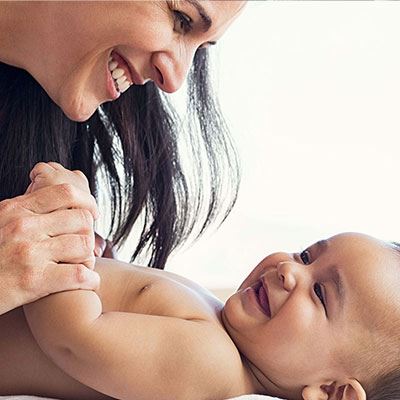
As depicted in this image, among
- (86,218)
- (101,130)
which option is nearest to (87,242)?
(86,218)

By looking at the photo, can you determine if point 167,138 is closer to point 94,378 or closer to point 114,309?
point 114,309

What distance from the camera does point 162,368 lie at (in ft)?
4.36

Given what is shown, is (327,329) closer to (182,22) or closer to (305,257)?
(305,257)

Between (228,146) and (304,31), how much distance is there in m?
0.92

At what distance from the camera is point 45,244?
130cm

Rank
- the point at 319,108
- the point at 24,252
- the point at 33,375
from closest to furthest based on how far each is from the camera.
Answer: the point at 24,252 < the point at 33,375 < the point at 319,108

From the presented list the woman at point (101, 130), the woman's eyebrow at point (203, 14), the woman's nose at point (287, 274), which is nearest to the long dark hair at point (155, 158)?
the woman at point (101, 130)

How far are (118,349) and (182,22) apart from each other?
1.81 ft

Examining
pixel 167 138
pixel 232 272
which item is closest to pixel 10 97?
pixel 167 138

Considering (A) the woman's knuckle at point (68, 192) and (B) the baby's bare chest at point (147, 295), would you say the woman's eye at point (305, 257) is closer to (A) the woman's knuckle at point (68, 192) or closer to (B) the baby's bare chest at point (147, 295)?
(B) the baby's bare chest at point (147, 295)

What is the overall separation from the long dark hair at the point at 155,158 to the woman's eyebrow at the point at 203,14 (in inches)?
13.4

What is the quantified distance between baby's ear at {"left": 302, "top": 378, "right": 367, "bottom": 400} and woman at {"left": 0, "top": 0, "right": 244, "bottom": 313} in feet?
1.25

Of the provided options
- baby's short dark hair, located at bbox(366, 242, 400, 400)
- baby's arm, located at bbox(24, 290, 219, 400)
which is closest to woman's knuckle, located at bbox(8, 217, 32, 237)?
baby's arm, located at bbox(24, 290, 219, 400)

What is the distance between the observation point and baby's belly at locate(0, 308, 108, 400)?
139 centimetres
